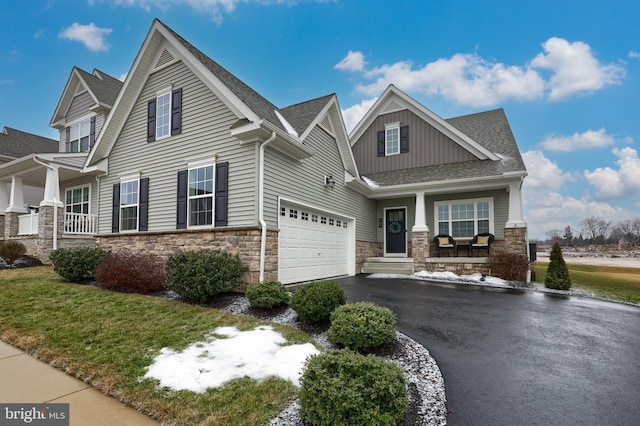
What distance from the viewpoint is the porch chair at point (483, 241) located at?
40.7ft

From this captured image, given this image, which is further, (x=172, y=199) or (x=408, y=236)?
(x=408, y=236)

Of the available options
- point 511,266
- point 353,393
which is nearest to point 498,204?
point 511,266

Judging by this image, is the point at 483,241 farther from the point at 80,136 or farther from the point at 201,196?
the point at 80,136

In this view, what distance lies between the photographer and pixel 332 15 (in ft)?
42.6

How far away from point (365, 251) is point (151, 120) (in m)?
9.64

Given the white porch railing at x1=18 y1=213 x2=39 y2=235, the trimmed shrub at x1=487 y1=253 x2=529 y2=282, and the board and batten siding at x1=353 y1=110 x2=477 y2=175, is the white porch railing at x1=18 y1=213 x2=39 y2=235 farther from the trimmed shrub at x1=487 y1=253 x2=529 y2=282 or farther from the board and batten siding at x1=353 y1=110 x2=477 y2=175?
the trimmed shrub at x1=487 y1=253 x2=529 y2=282

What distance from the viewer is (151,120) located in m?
10.4

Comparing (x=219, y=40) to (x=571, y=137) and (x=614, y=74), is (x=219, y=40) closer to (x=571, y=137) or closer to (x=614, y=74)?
(x=614, y=74)

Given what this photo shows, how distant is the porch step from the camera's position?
1316cm

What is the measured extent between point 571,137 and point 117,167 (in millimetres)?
22155

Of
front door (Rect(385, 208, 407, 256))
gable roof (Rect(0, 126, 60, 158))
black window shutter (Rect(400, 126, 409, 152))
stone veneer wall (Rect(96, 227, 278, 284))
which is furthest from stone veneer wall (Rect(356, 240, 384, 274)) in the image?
gable roof (Rect(0, 126, 60, 158))

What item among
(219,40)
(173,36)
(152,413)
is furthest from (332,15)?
(152,413)

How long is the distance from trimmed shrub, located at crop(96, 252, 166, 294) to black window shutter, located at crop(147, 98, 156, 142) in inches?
166

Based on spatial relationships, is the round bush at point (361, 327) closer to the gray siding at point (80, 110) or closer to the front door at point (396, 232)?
the front door at point (396, 232)
